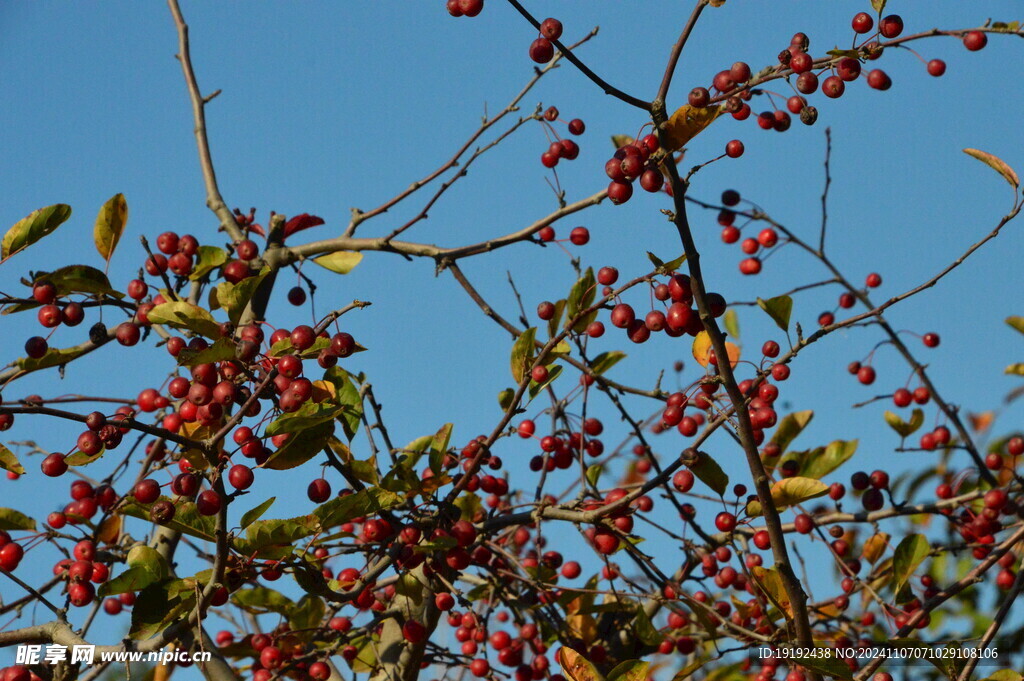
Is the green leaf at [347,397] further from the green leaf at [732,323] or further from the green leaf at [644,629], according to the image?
the green leaf at [732,323]

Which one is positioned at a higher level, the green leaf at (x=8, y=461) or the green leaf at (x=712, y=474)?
the green leaf at (x=8, y=461)

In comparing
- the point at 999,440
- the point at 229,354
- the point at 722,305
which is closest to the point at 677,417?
the point at 722,305

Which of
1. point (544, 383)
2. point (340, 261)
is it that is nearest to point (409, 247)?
point (340, 261)

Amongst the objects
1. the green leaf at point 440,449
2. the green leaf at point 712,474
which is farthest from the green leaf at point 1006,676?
the green leaf at point 440,449

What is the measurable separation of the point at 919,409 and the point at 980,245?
5.34 feet

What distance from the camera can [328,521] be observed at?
91.5 inches

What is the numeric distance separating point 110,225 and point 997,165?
8.44 ft

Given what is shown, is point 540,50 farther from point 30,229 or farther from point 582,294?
point 30,229

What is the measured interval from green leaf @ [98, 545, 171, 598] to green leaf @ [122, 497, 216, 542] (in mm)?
155

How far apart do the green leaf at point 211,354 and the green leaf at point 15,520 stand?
33.3 inches

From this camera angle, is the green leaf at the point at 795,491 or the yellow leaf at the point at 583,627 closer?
the green leaf at the point at 795,491

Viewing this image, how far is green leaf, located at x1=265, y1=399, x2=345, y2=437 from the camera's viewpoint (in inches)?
82.7

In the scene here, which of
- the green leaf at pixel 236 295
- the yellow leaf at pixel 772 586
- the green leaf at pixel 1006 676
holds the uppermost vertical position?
the green leaf at pixel 236 295

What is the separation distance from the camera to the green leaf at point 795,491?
286cm
